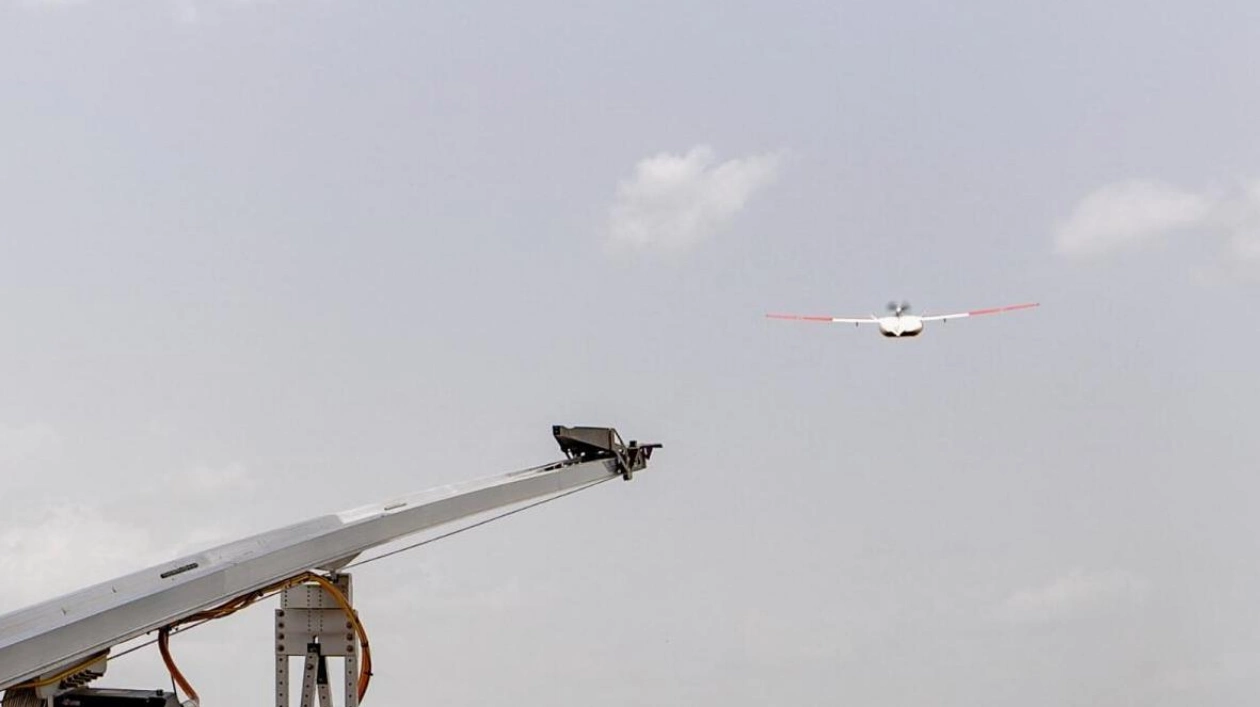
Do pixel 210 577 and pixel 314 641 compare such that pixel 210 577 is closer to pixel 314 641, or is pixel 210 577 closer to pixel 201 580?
pixel 201 580

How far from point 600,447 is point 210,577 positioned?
40.5ft

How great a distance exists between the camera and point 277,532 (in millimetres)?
17281

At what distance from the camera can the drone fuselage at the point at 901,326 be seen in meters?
30.2

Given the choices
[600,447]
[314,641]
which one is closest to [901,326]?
[600,447]

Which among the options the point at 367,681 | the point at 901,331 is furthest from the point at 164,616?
the point at 901,331

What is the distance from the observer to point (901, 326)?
30344 mm

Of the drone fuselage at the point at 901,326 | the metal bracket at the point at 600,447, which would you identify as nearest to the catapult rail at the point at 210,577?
the metal bracket at the point at 600,447

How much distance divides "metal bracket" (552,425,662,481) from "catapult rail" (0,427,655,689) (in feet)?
8.40

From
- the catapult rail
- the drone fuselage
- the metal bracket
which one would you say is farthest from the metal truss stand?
the drone fuselage

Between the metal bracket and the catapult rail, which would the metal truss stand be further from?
the metal bracket

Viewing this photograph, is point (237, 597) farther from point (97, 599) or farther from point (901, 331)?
point (901, 331)

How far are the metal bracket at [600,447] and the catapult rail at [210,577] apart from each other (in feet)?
8.40

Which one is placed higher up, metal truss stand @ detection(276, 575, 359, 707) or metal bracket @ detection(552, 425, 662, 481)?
metal bracket @ detection(552, 425, 662, 481)

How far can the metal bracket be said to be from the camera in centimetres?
2648
